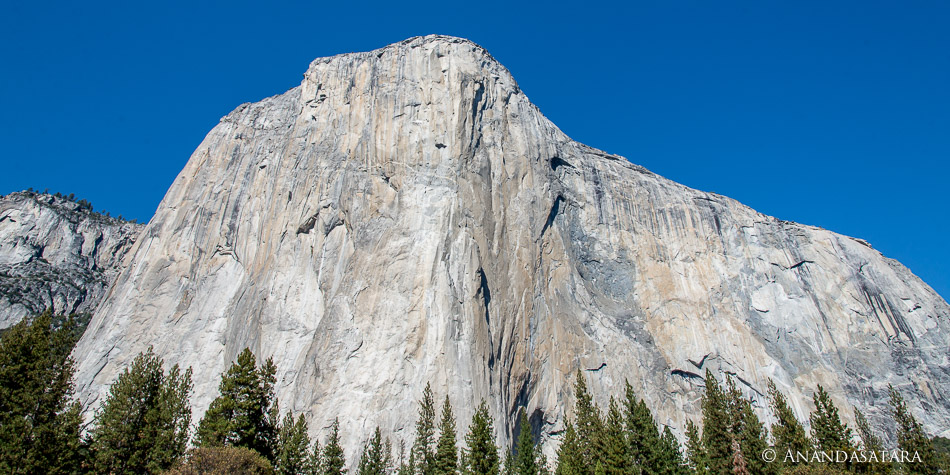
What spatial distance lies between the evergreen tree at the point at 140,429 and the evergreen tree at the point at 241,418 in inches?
62.4

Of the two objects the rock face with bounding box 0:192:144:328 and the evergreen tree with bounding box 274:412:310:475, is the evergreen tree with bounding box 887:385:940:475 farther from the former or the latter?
the rock face with bounding box 0:192:144:328

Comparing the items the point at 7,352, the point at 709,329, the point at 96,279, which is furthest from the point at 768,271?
the point at 96,279

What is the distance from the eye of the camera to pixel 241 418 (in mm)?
26344

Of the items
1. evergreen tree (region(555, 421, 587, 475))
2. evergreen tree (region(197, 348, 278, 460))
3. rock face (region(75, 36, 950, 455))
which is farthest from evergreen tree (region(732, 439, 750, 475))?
evergreen tree (region(197, 348, 278, 460))

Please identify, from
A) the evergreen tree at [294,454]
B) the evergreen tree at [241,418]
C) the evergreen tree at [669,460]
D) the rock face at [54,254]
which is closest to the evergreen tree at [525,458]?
the evergreen tree at [669,460]

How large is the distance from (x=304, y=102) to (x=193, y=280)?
20.9 meters

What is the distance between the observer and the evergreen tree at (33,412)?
2403cm

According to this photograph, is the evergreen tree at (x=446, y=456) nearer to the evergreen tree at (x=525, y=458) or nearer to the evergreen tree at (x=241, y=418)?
the evergreen tree at (x=525, y=458)

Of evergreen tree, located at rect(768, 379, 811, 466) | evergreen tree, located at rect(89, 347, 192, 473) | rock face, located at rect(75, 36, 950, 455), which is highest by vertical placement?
rock face, located at rect(75, 36, 950, 455)

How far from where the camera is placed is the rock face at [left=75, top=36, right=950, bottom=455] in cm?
4569

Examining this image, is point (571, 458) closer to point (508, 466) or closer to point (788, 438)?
point (508, 466)

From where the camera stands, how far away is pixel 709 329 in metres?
59.8

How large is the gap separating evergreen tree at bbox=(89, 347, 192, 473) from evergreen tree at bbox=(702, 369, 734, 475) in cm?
2902

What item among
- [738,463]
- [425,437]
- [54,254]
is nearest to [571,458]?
[425,437]
